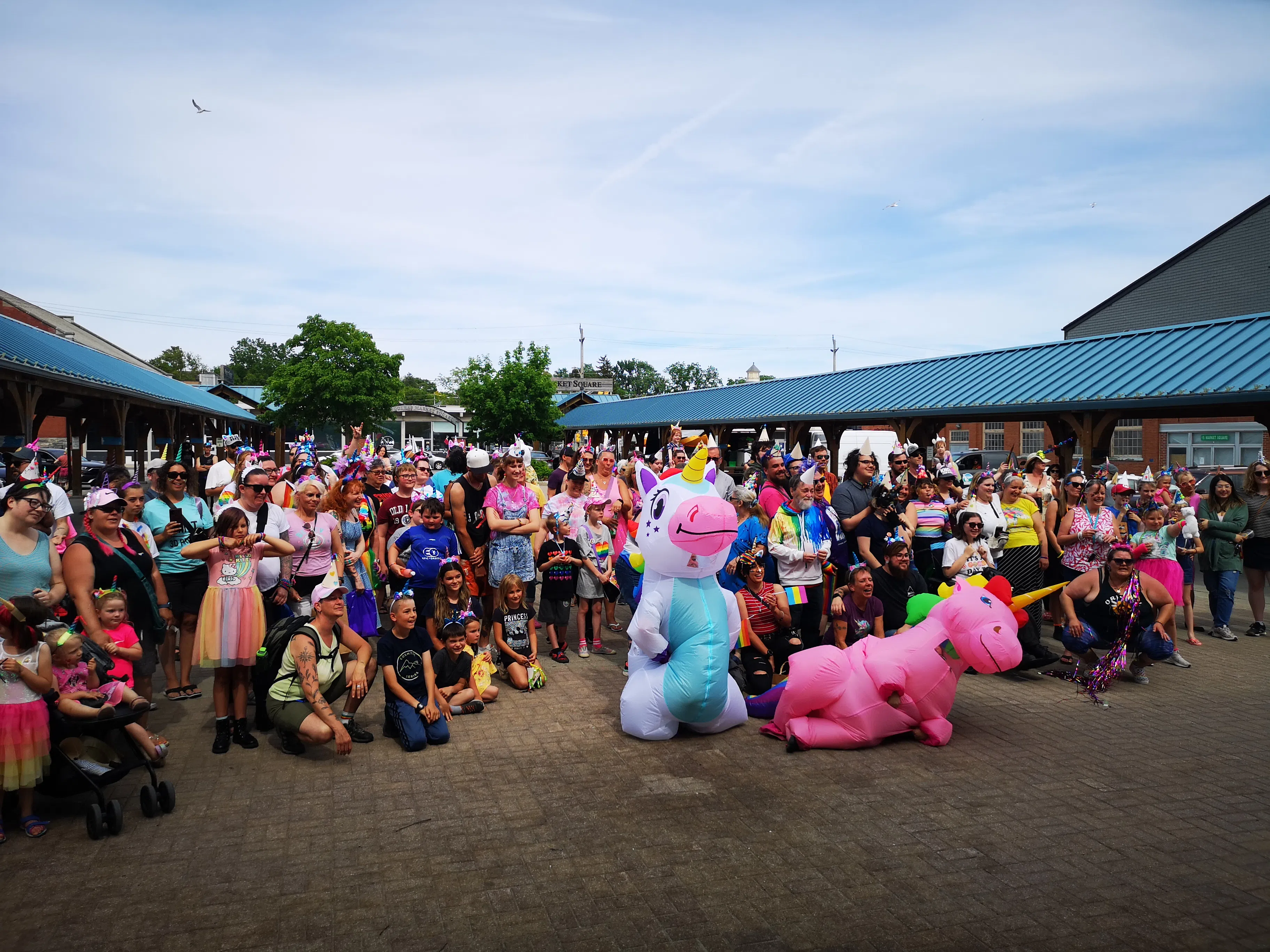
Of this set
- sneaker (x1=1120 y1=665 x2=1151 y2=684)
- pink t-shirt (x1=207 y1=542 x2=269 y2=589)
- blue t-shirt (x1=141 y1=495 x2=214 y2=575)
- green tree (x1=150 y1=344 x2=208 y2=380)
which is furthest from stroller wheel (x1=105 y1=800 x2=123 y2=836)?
green tree (x1=150 y1=344 x2=208 y2=380)

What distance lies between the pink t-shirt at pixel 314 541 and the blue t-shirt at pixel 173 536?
1.43 ft

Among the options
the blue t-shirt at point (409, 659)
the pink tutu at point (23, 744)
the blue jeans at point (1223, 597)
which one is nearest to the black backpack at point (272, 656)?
the blue t-shirt at point (409, 659)

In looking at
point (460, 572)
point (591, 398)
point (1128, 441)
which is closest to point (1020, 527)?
point (460, 572)

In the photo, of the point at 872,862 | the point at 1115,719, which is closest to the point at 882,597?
the point at 1115,719

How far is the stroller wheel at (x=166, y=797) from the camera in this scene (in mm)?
4336

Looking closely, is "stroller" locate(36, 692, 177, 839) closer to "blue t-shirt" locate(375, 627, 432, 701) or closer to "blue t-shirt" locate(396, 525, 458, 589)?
"blue t-shirt" locate(375, 627, 432, 701)

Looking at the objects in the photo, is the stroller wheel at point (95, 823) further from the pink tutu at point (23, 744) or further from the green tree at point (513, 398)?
the green tree at point (513, 398)

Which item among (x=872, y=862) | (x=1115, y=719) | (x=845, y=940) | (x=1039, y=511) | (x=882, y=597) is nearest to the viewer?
(x=845, y=940)

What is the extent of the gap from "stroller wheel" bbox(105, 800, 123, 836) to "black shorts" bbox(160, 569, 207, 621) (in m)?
2.08

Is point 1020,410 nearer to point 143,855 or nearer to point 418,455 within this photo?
point 418,455

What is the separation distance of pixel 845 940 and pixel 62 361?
1537 centimetres

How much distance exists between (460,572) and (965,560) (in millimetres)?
4304

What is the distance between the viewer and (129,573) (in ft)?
17.6

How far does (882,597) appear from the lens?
678cm
